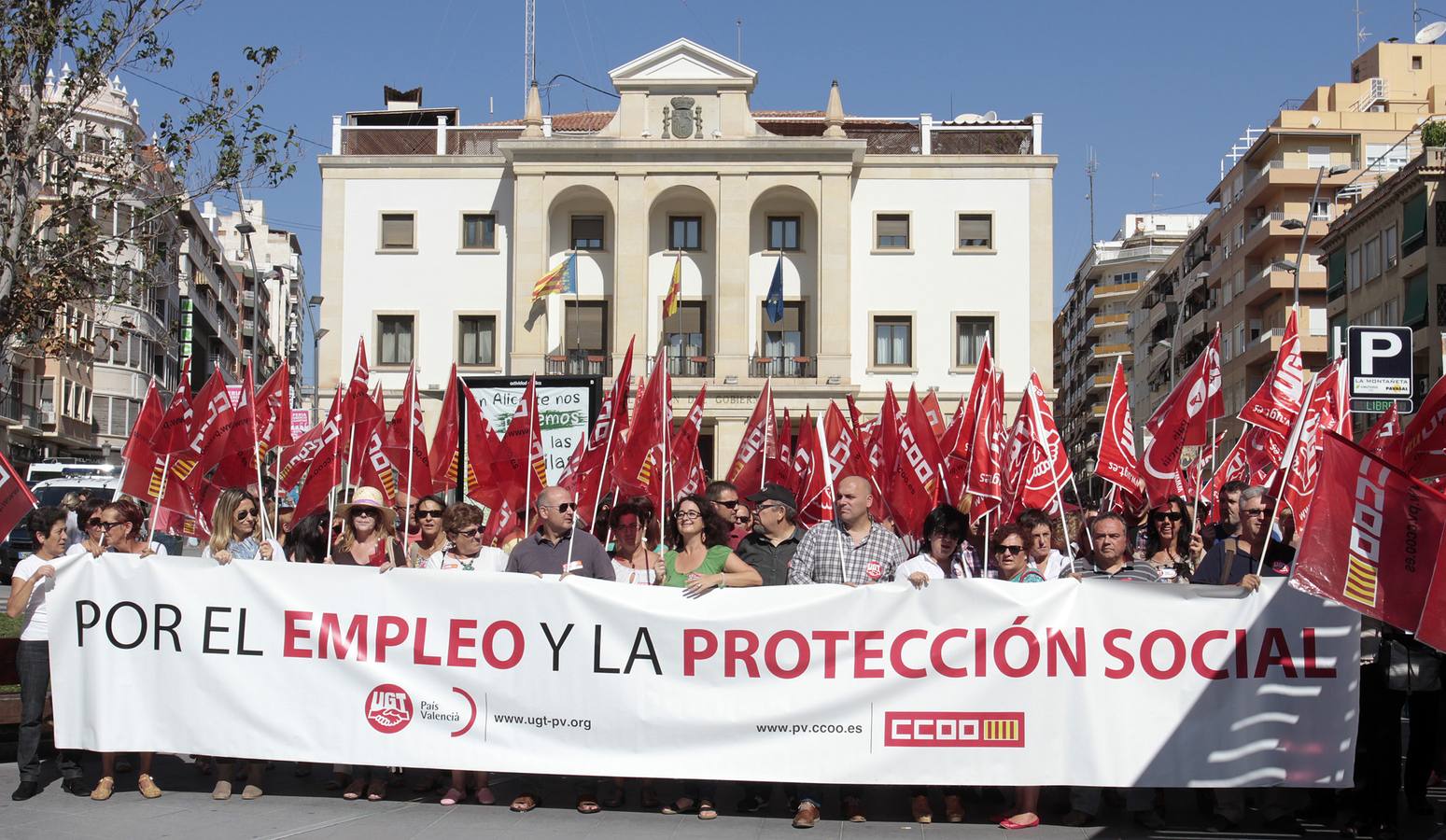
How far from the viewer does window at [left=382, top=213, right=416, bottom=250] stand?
4769 cm

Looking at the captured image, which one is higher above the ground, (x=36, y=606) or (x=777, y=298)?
(x=777, y=298)

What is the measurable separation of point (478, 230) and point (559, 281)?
394cm

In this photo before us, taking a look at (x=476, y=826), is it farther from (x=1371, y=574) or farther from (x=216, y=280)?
(x=216, y=280)

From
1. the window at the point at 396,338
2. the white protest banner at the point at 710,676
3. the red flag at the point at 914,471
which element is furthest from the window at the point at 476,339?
the white protest banner at the point at 710,676

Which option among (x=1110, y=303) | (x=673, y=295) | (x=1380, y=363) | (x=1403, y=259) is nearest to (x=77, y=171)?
(x=1380, y=363)

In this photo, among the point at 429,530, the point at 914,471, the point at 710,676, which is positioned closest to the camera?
the point at 710,676

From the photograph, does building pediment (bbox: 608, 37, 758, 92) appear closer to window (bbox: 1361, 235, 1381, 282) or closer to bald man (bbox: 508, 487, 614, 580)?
window (bbox: 1361, 235, 1381, 282)

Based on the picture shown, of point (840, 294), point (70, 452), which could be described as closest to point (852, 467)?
point (840, 294)

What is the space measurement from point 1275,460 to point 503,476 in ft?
23.3

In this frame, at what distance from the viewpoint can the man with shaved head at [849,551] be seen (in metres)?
8.46

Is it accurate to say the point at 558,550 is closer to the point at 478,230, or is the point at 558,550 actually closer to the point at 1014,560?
the point at 1014,560

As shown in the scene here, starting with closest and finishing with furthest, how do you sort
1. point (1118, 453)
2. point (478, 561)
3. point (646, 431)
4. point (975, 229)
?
point (478, 561) < point (646, 431) < point (1118, 453) < point (975, 229)

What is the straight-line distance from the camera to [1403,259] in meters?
46.4

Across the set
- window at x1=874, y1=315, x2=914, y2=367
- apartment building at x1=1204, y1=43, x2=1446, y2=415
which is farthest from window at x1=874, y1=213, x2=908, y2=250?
apartment building at x1=1204, y1=43, x2=1446, y2=415
